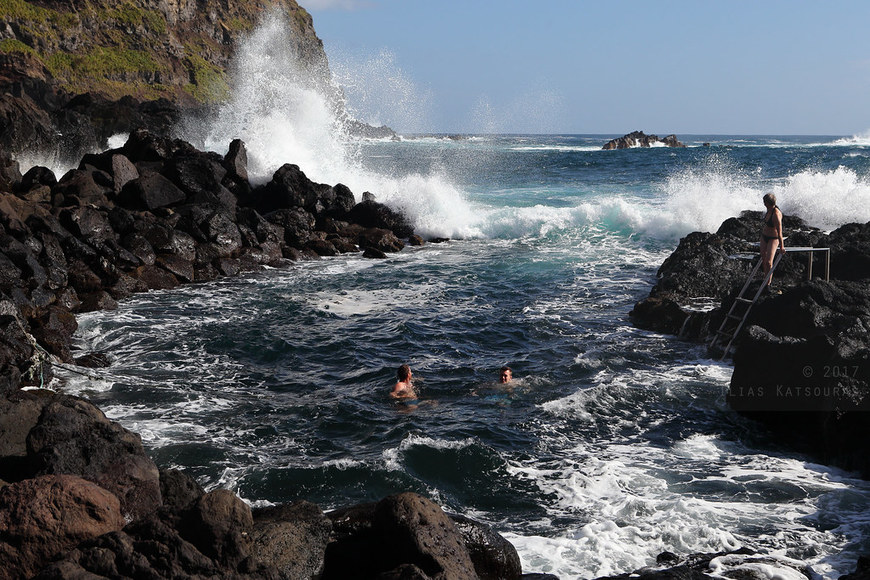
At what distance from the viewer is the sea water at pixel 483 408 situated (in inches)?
257

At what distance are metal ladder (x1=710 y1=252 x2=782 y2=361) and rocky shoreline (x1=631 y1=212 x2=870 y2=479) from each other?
0.14 metres

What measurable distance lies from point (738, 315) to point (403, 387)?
542 cm

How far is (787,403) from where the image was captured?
8.34 metres

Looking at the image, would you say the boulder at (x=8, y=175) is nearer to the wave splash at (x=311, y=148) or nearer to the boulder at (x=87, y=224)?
the boulder at (x=87, y=224)

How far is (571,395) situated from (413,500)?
16.8 feet

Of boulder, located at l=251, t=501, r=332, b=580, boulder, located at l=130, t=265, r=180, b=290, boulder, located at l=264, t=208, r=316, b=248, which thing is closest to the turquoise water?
boulder, located at l=130, t=265, r=180, b=290

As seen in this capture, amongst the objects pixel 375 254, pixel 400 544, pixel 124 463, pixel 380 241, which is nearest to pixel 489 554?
pixel 400 544

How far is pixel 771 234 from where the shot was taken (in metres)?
11.0

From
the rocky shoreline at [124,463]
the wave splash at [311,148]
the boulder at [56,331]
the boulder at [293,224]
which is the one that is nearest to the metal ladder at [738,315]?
the rocky shoreline at [124,463]

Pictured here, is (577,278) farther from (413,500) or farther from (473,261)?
(413,500)

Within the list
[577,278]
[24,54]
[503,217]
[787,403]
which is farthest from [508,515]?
[24,54]

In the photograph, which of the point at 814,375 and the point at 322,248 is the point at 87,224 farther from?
the point at 814,375

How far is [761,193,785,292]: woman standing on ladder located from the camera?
35.6 feet

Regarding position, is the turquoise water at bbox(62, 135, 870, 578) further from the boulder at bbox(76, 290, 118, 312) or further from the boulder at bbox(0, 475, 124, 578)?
the boulder at bbox(0, 475, 124, 578)
